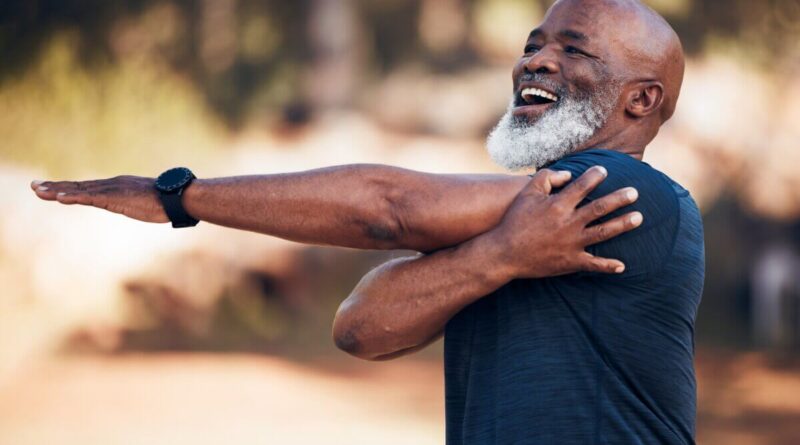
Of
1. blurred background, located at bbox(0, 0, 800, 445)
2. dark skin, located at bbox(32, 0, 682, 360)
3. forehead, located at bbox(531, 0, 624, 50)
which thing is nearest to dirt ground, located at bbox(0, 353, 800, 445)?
blurred background, located at bbox(0, 0, 800, 445)

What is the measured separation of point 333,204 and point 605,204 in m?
0.45

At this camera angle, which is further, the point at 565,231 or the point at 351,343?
the point at 351,343

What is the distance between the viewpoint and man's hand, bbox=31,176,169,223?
71.4 inches

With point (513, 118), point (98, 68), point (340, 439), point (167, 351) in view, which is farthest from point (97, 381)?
point (513, 118)

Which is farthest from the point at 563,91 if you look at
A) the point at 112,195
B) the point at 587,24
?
the point at 112,195

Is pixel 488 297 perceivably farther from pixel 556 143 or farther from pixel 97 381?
pixel 97 381

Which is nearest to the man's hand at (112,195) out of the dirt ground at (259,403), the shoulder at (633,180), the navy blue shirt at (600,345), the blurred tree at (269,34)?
the navy blue shirt at (600,345)

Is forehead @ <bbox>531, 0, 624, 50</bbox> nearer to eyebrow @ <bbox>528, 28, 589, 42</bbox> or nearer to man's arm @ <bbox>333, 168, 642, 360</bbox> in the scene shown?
eyebrow @ <bbox>528, 28, 589, 42</bbox>

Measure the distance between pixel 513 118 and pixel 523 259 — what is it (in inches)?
19.5

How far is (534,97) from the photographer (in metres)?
2.20

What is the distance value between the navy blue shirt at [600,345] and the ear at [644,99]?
0.87 ft

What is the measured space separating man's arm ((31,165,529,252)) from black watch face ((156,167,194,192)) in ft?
0.05

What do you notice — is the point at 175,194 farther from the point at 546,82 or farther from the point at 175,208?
the point at 546,82

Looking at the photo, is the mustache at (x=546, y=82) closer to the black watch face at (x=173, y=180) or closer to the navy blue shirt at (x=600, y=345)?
the navy blue shirt at (x=600, y=345)
